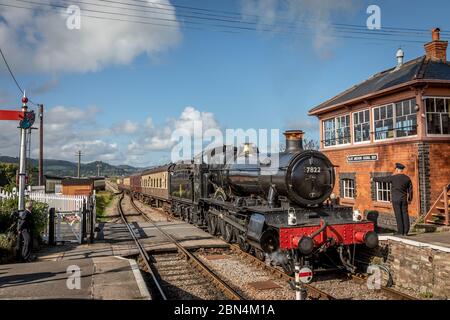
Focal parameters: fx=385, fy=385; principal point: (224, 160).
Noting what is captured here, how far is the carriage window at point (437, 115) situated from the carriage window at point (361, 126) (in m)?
2.86

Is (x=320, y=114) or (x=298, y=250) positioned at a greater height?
(x=320, y=114)

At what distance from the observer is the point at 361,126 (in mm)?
16625

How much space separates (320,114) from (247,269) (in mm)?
12927

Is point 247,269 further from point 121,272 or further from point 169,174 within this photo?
point 169,174

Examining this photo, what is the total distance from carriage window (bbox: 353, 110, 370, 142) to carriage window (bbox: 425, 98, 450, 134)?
286cm

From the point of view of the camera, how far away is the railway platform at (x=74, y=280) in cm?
599

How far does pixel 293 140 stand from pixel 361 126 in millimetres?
8725

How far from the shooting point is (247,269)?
8672 millimetres

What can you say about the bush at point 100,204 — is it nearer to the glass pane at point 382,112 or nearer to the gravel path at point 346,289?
the glass pane at point 382,112

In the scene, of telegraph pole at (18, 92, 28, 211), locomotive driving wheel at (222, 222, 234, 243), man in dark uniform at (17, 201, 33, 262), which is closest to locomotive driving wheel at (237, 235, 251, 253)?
locomotive driving wheel at (222, 222, 234, 243)

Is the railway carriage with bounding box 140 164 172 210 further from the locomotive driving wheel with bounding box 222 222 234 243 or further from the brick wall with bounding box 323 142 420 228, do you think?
the locomotive driving wheel with bounding box 222 222 234 243

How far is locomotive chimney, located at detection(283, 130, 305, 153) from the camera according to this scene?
29.6 feet

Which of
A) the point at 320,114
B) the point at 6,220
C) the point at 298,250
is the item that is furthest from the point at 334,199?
the point at 320,114

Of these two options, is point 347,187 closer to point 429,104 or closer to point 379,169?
point 379,169
